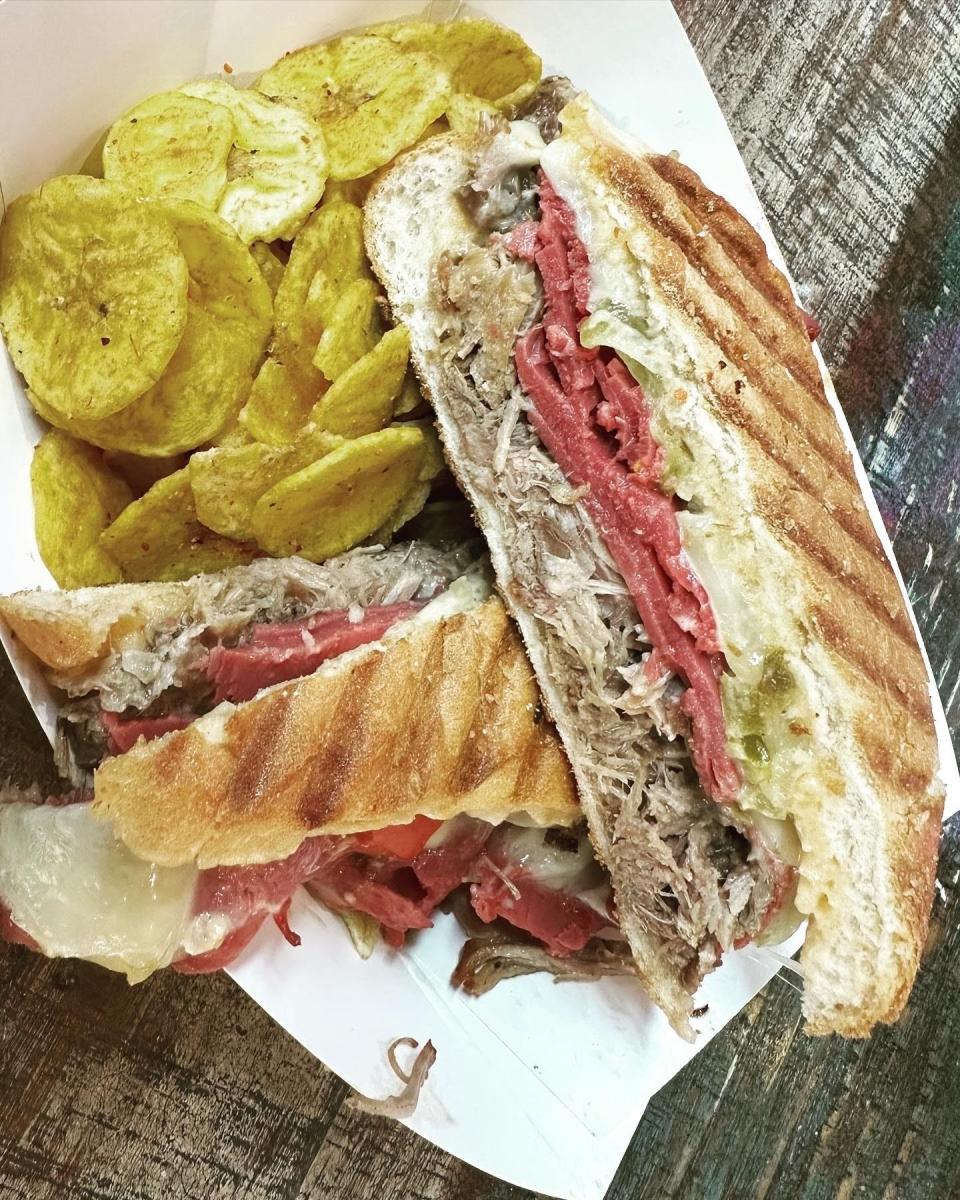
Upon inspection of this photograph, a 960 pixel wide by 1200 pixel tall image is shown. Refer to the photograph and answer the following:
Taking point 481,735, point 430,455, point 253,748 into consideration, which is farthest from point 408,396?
point 253,748

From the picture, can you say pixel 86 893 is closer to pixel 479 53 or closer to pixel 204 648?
pixel 204 648

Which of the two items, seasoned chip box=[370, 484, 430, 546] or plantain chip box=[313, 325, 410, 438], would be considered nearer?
plantain chip box=[313, 325, 410, 438]

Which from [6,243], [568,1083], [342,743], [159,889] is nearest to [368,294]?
[6,243]

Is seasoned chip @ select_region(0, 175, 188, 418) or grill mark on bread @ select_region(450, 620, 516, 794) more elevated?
seasoned chip @ select_region(0, 175, 188, 418)

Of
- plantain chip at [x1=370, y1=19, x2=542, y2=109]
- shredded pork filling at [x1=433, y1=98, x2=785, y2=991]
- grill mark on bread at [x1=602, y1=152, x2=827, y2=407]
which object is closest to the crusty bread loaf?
shredded pork filling at [x1=433, y1=98, x2=785, y2=991]

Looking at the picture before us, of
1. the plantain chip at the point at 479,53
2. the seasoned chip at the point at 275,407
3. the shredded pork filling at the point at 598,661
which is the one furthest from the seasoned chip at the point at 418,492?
the plantain chip at the point at 479,53

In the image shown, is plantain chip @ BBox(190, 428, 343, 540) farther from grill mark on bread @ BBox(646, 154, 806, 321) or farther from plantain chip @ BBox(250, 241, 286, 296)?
grill mark on bread @ BBox(646, 154, 806, 321)

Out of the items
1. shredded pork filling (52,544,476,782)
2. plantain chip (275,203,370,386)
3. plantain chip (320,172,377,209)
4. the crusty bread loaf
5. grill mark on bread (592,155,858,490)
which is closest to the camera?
the crusty bread loaf
